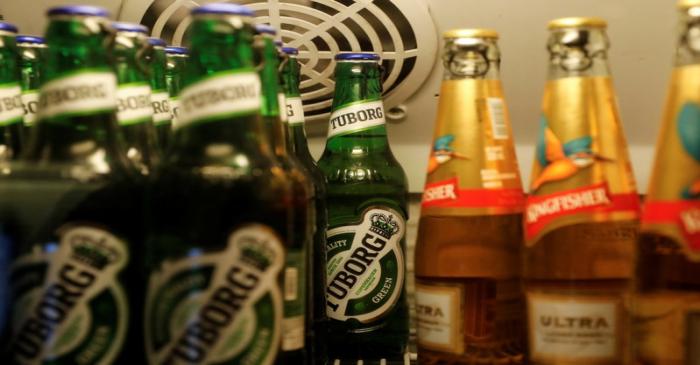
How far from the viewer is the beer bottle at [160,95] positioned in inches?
38.9

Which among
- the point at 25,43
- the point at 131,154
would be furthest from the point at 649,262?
the point at 25,43

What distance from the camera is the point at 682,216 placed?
2.50 feet

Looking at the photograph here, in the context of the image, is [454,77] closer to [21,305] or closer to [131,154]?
[131,154]

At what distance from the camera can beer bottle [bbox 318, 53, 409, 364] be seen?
3.55 feet

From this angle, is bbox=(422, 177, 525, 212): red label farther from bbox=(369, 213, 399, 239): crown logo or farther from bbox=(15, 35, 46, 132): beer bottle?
bbox=(15, 35, 46, 132): beer bottle

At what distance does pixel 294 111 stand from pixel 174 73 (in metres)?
0.18

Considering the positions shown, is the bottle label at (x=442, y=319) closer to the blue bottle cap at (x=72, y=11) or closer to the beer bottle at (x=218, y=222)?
the beer bottle at (x=218, y=222)

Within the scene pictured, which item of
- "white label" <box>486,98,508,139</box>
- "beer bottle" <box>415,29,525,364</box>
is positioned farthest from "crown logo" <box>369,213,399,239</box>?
"white label" <box>486,98,508,139</box>

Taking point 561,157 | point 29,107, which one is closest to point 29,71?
point 29,107

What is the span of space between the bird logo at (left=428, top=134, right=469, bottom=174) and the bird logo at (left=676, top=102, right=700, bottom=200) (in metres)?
0.24

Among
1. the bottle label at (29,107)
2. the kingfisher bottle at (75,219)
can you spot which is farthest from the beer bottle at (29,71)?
the kingfisher bottle at (75,219)

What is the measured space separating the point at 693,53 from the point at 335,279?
1.81 feet

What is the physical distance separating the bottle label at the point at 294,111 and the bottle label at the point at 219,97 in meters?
0.38

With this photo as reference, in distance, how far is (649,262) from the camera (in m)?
0.79
